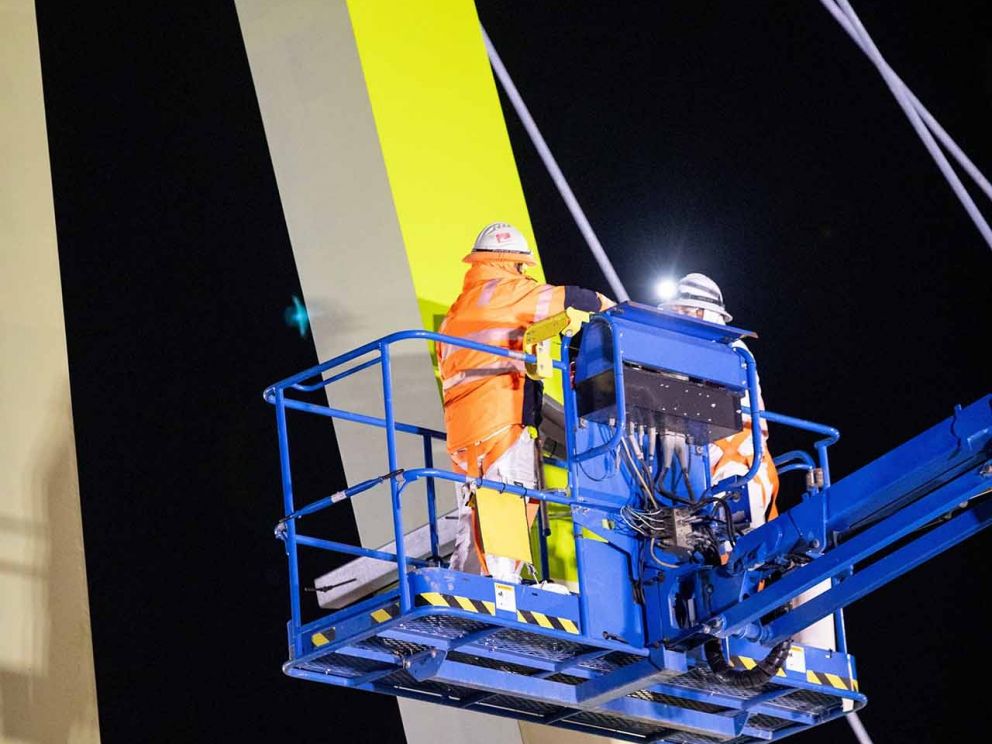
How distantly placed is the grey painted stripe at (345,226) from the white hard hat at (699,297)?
172 cm

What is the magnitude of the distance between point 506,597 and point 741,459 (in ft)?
6.38

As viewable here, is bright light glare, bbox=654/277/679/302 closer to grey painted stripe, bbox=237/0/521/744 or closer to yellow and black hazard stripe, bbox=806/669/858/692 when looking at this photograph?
grey painted stripe, bbox=237/0/521/744

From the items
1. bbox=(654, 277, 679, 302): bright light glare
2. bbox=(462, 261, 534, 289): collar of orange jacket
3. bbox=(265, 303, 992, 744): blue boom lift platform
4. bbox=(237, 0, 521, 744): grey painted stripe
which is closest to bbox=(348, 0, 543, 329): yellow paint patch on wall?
bbox=(237, 0, 521, 744): grey painted stripe

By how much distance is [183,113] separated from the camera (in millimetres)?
9391

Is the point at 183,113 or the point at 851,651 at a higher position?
the point at 183,113

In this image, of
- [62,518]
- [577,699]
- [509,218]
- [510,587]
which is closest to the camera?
[510,587]

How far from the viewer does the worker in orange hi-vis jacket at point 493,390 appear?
7359 mm

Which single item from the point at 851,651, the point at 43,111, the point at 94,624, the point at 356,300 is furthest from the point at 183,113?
the point at 851,651

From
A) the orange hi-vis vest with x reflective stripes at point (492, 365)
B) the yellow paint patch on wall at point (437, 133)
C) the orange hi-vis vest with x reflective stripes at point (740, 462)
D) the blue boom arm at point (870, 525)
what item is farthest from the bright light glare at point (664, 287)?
the blue boom arm at point (870, 525)

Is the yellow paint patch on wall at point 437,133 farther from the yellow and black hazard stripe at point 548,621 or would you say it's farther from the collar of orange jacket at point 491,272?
the yellow and black hazard stripe at point 548,621

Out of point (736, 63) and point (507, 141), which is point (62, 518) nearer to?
point (507, 141)

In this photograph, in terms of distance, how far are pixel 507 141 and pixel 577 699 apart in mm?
4146

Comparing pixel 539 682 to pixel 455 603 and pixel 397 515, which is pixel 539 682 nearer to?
pixel 455 603

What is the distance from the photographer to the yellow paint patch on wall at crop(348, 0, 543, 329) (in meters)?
9.90
